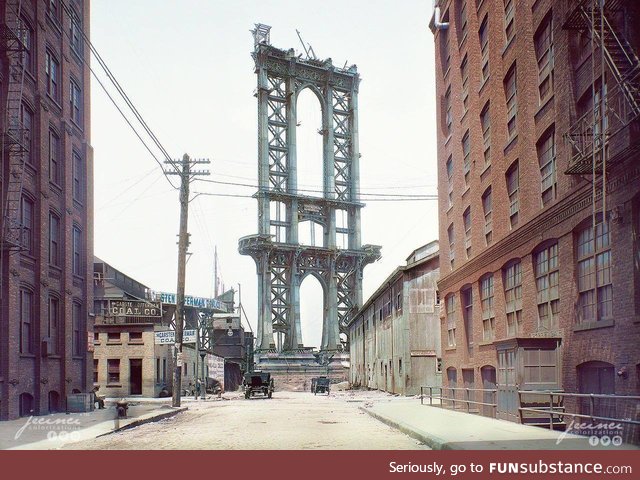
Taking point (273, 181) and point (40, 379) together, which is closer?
point (40, 379)

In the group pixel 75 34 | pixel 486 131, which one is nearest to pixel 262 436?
pixel 486 131

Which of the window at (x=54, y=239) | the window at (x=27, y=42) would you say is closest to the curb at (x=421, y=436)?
the window at (x=54, y=239)

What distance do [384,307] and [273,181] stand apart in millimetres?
30186

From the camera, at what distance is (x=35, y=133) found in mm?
28516

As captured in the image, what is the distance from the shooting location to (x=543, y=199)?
2248 centimetres

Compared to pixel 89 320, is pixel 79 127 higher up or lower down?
higher up

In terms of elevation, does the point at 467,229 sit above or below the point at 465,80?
below

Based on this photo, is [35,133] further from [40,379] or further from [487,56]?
[487,56]

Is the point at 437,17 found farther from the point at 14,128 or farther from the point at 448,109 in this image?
the point at 14,128

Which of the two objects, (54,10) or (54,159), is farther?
(54,10)

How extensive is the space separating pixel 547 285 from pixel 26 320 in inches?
699

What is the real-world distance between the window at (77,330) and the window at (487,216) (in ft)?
57.0

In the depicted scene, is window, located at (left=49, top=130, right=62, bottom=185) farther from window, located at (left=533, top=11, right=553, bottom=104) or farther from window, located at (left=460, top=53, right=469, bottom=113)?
window, located at (left=533, top=11, right=553, bottom=104)

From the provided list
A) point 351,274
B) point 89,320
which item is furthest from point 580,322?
point 351,274
